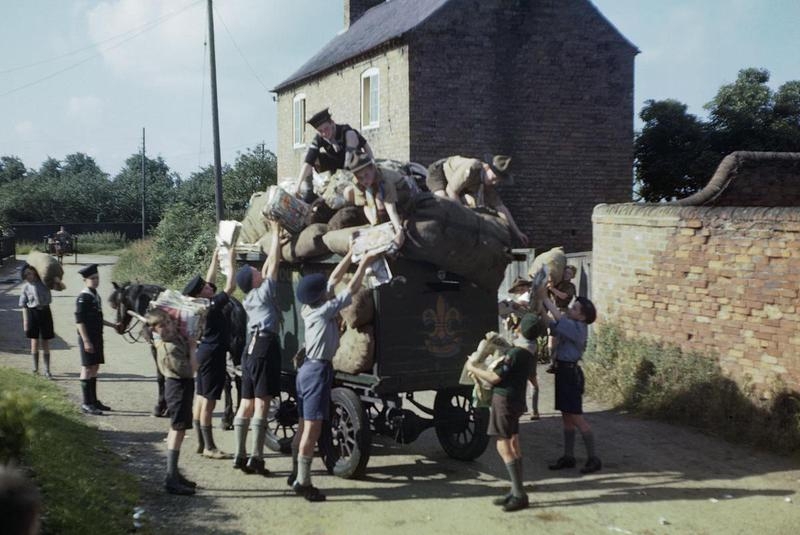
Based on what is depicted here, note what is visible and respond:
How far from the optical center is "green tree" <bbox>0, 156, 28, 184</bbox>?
72.5 metres

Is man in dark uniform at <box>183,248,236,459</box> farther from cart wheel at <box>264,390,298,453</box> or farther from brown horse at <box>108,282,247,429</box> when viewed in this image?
cart wheel at <box>264,390,298,453</box>

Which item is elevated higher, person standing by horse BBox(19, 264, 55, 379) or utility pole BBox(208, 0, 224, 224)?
utility pole BBox(208, 0, 224, 224)

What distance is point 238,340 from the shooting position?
9180 mm

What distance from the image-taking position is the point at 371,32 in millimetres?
23453

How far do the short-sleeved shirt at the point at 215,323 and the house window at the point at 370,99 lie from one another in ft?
45.0

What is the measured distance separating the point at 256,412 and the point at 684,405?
539cm

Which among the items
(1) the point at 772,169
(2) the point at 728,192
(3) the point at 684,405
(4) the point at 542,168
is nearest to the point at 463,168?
(3) the point at 684,405

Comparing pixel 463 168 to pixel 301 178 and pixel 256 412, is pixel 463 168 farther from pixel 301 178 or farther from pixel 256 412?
pixel 256 412

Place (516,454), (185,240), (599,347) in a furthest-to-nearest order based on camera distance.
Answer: (185,240)
(599,347)
(516,454)

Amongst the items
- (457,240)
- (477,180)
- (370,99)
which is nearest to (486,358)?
(457,240)

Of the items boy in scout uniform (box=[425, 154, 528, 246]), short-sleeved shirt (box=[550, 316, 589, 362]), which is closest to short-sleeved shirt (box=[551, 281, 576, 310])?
short-sleeved shirt (box=[550, 316, 589, 362])

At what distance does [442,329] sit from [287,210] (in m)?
1.93

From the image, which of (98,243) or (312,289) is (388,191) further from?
(98,243)

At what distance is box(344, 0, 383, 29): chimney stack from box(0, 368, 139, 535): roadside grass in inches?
834
